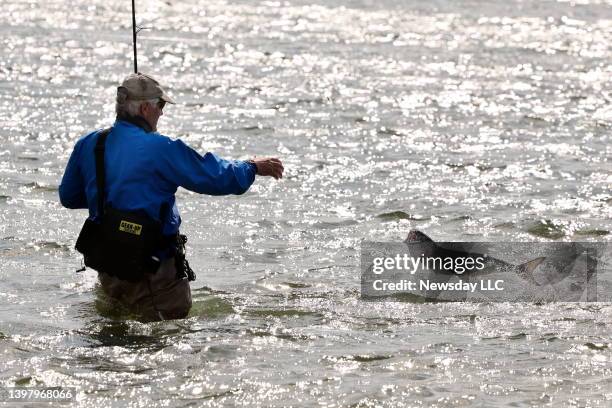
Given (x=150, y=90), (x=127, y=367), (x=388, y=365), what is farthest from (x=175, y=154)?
(x=388, y=365)

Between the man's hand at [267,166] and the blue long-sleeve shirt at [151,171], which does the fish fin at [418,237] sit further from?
the blue long-sleeve shirt at [151,171]

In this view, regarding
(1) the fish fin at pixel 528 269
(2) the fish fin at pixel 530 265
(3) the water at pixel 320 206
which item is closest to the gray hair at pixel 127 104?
(3) the water at pixel 320 206

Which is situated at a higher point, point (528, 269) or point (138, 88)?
point (138, 88)

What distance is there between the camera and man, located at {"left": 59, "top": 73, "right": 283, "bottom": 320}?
28.2ft

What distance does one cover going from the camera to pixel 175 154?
338 inches

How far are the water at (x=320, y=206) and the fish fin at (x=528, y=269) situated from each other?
0.49 m

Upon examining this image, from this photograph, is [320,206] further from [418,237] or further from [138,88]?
[138,88]

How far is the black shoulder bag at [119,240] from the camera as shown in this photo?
28.4 ft

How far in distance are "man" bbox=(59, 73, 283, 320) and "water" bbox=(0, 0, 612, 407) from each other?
44 centimetres

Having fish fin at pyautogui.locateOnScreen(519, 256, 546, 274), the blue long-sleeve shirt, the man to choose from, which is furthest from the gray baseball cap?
fish fin at pyautogui.locateOnScreen(519, 256, 546, 274)

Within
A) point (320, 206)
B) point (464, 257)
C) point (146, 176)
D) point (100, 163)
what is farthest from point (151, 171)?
point (320, 206)

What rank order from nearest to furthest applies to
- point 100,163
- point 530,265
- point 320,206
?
point 100,163 → point 530,265 → point 320,206

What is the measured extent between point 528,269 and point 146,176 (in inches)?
156

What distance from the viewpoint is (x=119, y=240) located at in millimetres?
8680
